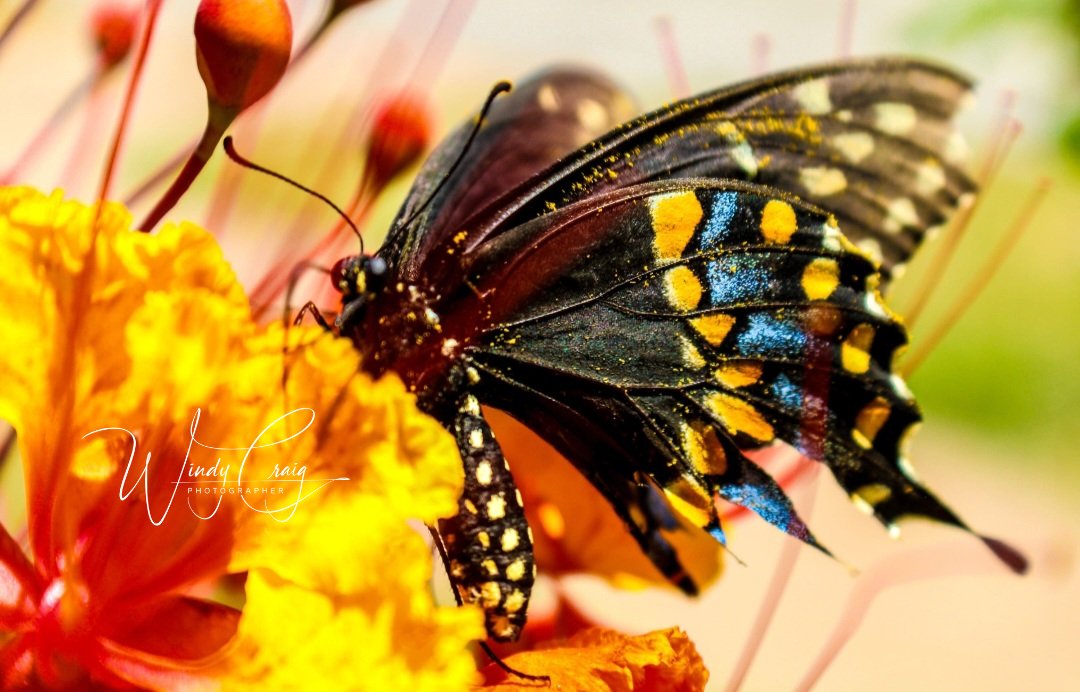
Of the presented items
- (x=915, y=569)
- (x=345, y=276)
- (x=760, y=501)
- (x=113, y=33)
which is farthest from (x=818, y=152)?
(x=915, y=569)

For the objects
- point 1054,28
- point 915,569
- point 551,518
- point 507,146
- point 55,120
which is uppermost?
point 1054,28

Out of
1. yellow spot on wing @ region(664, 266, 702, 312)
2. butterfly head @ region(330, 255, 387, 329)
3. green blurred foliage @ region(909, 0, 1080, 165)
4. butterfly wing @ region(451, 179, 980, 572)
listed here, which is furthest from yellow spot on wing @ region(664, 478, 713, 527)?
green blurred foliage @ region(909, 0, 1080, 165)

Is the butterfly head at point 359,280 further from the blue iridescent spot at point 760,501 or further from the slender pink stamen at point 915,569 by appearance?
the slender pink stamen at point 915,569

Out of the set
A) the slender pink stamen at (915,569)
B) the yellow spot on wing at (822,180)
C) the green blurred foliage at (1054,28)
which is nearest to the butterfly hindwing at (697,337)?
the yellow spot on wing at (822,180)

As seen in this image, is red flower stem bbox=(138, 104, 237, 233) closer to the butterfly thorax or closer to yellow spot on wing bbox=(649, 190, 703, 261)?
the butterfly thorax

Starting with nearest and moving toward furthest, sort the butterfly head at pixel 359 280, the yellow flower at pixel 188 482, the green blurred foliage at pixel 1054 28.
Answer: the yellow flower at pixel 188 482
the butterfly head at pixel 359 280
the green blurred foliage at pixel 1054 28

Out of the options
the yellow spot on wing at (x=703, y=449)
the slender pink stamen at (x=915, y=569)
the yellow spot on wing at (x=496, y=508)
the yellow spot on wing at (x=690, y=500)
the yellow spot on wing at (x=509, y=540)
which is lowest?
the slender pink stamen at (x=915, y=569)

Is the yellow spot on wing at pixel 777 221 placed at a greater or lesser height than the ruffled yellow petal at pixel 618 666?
greater

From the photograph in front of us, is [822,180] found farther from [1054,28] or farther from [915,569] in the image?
[915,569]
